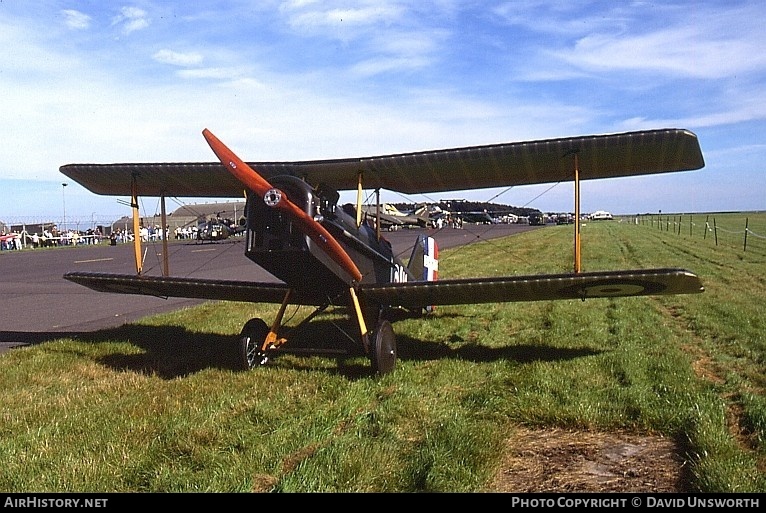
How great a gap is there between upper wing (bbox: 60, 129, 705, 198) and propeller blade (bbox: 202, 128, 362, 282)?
1.33 m

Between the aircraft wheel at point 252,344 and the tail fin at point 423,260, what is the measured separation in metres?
3.63

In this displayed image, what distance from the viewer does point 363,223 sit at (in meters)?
7.52

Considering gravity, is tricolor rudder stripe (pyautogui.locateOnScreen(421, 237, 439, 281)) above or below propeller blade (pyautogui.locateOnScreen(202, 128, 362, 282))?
below

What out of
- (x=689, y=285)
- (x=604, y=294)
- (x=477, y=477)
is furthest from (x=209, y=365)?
(x=689, y=285)

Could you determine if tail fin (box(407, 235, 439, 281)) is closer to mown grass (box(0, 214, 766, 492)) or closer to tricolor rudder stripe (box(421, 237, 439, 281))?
tricolor rudder stripe (box(421, 237, 439, 281))

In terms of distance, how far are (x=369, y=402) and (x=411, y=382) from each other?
0.73m

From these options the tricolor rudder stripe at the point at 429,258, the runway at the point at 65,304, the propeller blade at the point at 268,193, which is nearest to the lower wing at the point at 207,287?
the runway at the point at 65,304

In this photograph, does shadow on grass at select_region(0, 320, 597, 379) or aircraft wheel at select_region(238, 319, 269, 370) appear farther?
shadow on grass at select_region(0, 320, 597, 379)

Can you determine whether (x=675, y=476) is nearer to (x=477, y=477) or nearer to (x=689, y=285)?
(x=477, y=477)

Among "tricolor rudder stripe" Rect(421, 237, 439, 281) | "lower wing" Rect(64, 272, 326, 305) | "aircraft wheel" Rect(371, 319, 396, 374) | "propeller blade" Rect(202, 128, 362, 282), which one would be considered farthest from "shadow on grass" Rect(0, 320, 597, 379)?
"tricolor rudder stripe" Rect(421, 237, 439, 281)

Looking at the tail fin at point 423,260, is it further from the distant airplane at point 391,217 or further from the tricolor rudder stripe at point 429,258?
the distant airplane at point 391,217

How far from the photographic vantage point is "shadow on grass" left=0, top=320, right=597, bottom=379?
6590 mm

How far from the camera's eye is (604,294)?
677cm

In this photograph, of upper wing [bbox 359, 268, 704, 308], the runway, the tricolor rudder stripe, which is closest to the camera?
upper wing [bbox 359, 268, 704, 308]
